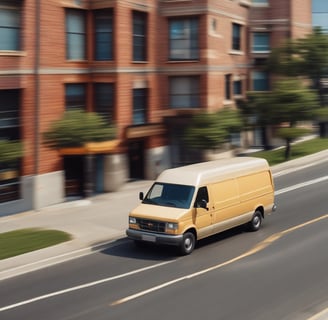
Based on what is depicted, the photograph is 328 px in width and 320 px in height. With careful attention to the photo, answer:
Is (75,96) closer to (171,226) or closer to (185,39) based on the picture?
(185,39)

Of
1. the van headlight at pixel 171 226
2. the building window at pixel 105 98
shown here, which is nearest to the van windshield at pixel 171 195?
the van headlight at pixel 171 226

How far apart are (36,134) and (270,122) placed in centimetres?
A: 1263

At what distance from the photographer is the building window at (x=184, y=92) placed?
31.3m

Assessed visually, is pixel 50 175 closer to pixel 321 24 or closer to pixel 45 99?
pixel 45 99

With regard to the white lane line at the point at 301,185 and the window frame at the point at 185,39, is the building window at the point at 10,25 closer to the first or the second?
the window frame at the point at 185,39

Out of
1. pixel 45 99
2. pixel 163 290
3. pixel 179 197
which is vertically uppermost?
pixel 45 99

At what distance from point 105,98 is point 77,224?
28.6ft

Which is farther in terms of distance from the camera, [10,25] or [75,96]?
[75,96]

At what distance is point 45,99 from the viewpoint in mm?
24953

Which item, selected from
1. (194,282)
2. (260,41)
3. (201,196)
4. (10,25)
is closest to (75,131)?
(10,25)

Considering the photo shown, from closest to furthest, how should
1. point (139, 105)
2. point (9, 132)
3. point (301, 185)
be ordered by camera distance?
point (9, 132)
point (301, 185)
point (139, 105)

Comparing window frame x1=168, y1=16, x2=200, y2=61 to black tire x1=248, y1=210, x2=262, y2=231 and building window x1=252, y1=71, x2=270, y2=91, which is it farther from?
black tire x1=248, y1=210, x2=262, y2=231

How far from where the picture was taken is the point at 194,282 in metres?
14.2

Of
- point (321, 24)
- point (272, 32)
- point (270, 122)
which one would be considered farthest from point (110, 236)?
point (321, 24)
